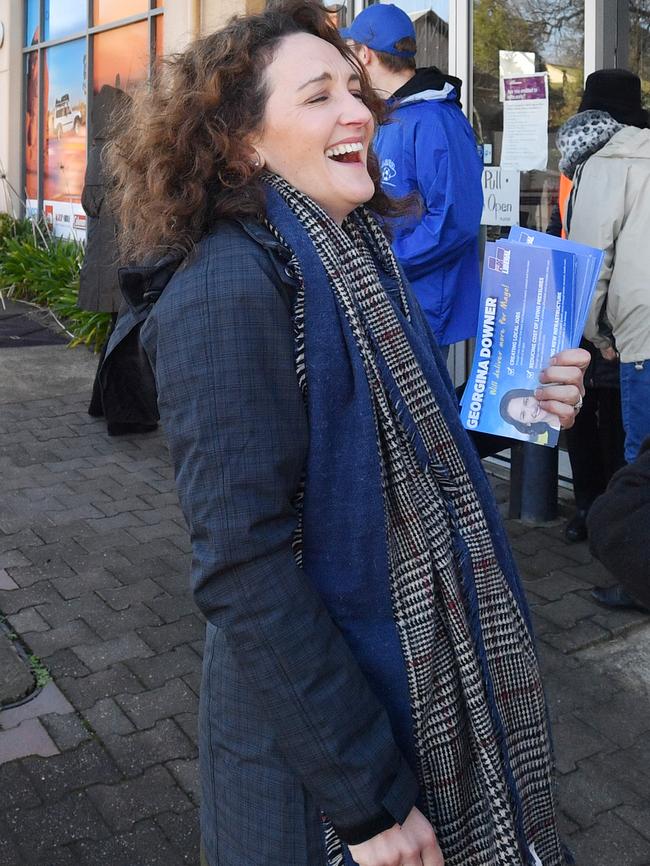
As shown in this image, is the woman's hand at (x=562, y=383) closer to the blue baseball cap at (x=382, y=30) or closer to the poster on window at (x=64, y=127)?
the blue baseball cap at (x=382, y=30)

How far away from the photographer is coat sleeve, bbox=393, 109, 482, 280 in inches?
172

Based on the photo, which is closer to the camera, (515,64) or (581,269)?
(581,269)

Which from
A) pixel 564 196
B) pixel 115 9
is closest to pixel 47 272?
pixel 115 9

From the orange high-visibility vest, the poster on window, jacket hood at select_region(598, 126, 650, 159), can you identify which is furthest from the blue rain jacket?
the poster on window

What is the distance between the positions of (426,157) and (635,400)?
53.0 inches

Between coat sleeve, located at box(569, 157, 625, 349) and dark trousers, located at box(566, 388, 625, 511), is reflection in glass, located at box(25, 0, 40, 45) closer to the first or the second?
dark trousers, located at box(566, 388, 625, 511)

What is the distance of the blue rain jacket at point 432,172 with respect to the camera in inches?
172

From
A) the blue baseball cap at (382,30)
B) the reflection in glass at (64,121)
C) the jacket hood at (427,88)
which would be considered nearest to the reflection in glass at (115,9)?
the reflection in glass at (64,121)

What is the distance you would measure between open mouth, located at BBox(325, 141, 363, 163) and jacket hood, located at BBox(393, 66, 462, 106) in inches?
106

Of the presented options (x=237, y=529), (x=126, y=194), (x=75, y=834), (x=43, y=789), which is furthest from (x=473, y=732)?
(x=43, y=789)

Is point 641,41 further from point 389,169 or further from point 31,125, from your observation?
point 31,125

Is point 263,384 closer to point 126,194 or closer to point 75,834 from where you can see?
point 126,194

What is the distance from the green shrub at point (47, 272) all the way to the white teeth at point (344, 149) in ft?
26.4

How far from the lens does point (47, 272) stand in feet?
38.0
